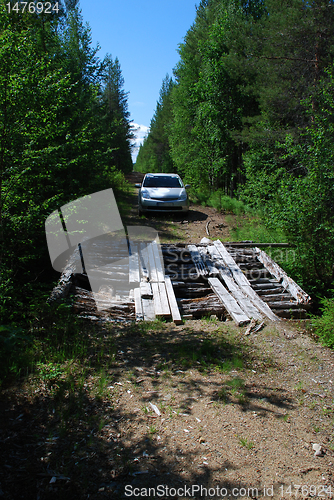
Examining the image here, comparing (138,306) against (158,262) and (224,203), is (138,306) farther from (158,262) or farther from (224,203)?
(224,203)

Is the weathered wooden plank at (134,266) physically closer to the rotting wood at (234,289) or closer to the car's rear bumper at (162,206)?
the rotting wood at (234,289)

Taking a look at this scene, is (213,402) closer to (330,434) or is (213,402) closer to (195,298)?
(330,434)

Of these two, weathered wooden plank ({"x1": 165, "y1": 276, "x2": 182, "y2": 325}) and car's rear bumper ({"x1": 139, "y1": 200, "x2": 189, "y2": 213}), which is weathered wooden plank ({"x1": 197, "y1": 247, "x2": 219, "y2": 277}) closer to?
weathered wooden plank ({"x1": 165, "y1": 276, "x2": 182, "y2": 325})

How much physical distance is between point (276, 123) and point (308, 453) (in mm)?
13838

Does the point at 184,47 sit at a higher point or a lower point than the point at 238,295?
higher

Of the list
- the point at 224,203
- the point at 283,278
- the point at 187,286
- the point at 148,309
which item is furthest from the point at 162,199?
the point at 148,309

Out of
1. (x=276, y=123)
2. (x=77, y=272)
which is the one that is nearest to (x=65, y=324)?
(x=77, y=272)

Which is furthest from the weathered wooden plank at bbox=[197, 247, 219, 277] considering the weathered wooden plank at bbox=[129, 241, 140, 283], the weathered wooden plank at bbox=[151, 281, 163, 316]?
the weathered wooden plank at bbox=[129, 241, 140, 283]

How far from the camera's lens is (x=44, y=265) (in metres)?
8.31

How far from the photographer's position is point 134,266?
7551 mm

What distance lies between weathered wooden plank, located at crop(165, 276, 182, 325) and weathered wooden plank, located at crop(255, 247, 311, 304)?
259 cm

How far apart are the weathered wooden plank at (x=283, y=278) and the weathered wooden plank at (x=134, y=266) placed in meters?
3.21

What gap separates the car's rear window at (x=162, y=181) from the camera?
1354 cm

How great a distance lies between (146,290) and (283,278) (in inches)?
125
